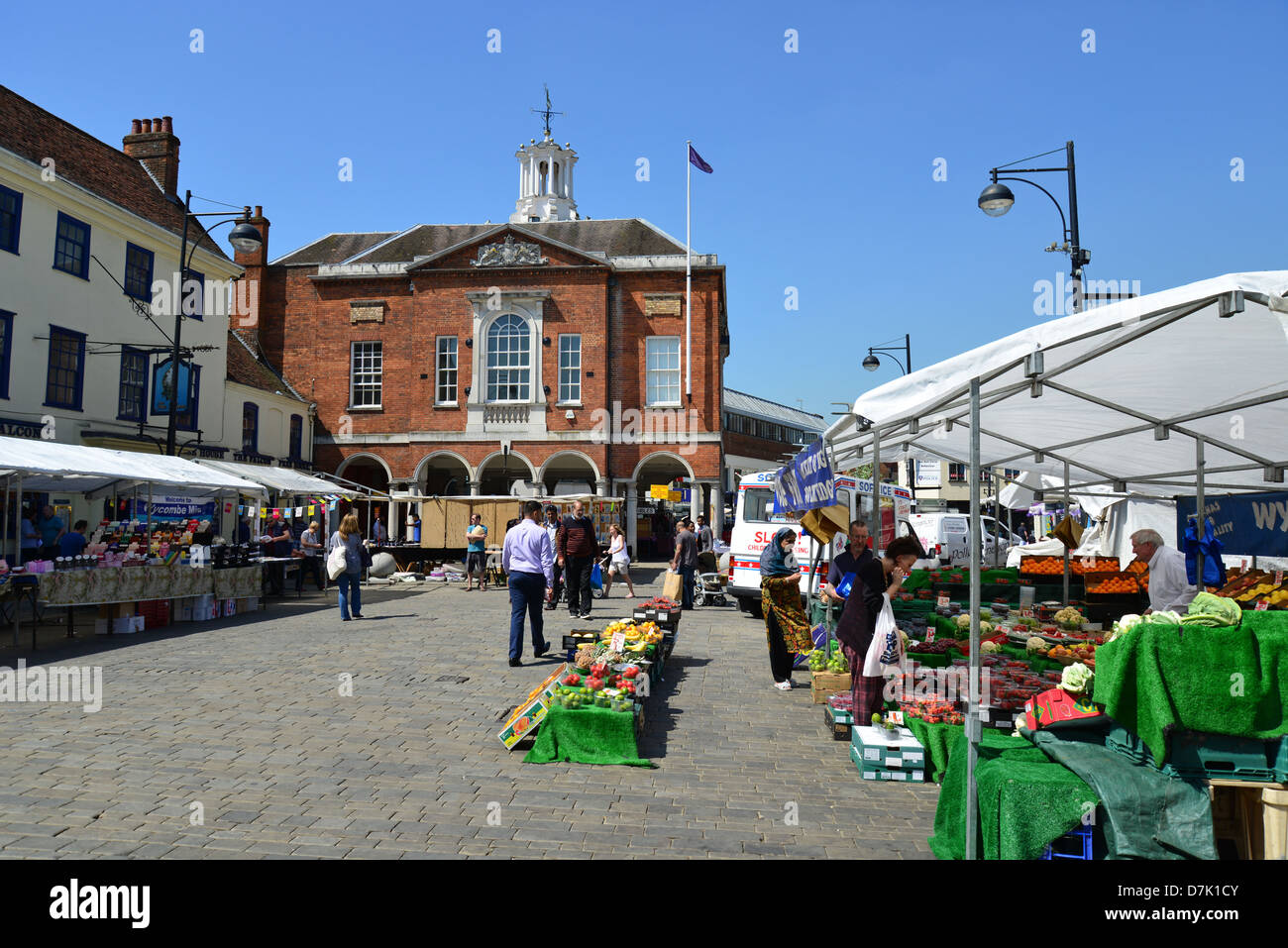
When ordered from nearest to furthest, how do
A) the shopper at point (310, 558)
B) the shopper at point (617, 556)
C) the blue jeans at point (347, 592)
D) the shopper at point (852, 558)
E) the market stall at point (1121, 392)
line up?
the market stall at point (1121, 392) → the shopper at point (852, 558) → the blue jeans at point (347, 592) → the shopper at point (617, 556) → the shopper at point (310, 558)

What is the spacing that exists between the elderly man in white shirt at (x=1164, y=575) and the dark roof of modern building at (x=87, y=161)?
2437cm

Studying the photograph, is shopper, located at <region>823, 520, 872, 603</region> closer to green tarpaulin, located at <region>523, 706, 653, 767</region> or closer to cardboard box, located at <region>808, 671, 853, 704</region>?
cardboard box, located at <region>808, 671, 853, 704</region>

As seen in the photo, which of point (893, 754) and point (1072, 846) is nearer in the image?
point (1072, 846)

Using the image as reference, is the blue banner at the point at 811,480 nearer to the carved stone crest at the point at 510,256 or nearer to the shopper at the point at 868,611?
the shopper at the point at 868,611

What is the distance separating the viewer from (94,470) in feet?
46.1

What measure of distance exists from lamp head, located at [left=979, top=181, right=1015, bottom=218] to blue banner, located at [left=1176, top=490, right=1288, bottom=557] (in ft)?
17.1

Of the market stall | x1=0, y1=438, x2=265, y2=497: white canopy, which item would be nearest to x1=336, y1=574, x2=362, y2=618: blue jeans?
x1=0, y1=438, x2=265, y2=497: white canopy

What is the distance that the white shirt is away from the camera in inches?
340

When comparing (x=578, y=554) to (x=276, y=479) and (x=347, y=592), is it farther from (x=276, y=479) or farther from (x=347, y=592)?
(x=276, y=479)

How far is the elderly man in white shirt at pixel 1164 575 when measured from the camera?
8.66 m

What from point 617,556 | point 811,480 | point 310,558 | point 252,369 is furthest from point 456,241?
point 811,480

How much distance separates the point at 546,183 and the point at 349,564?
4011 cm

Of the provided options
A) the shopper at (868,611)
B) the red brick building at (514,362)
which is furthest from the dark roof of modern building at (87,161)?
the shopper at (868,611)
